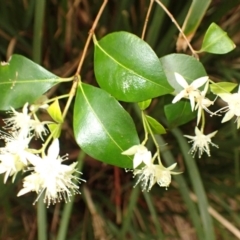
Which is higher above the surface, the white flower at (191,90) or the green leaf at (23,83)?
the white flower at (191,90)

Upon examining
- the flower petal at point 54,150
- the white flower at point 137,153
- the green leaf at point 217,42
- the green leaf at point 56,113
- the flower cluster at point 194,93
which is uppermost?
the green leaf at point 217,42

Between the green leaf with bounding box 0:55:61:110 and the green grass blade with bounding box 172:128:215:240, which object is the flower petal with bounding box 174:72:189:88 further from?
the green grass blade with bounding box 172:128:215:240

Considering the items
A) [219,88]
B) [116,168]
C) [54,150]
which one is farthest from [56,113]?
[116,168]

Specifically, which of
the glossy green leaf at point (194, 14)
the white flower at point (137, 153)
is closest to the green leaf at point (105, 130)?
the white flower at point (137, 153)

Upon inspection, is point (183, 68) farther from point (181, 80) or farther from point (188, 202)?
point (188, 202)

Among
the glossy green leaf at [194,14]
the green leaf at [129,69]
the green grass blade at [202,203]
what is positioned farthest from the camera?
the green grass blade at [202,203]

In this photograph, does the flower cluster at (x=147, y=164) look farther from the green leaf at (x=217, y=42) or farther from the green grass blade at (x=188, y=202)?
the green grass blade at (x=188, y=202)
